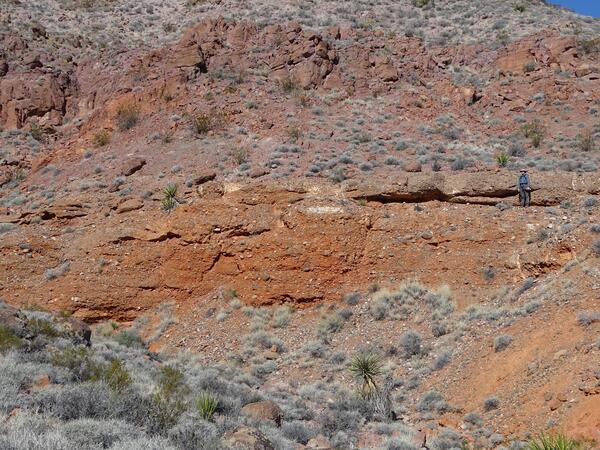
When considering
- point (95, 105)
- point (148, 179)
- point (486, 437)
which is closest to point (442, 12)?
point (95, 105)

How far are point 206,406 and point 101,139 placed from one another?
16.6 meters

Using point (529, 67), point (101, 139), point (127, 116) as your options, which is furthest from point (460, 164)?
point (101, 139)

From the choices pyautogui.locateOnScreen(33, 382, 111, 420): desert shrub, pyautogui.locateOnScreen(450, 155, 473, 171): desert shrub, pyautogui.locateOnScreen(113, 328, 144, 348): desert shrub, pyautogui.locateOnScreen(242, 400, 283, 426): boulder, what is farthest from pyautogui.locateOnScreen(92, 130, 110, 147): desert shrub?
pyautogui.locateOnScreen(33, 382, 111, 420): desert shrub

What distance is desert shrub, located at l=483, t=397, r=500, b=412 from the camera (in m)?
9.41

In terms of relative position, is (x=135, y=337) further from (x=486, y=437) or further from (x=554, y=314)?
(x=554, y=314)

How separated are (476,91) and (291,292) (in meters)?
14.7

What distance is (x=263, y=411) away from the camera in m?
8.62

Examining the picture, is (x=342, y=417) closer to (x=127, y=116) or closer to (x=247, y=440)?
(x=247, y=440)

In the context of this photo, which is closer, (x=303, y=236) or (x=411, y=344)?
(x=411, y=344)

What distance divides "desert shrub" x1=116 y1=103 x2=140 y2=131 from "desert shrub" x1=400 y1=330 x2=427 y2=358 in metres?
14.6

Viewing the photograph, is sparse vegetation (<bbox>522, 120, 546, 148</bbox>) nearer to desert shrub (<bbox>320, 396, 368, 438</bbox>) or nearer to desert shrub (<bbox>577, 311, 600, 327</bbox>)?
desert shrub (<bbox>577, 311, 600, 327</bbox>)

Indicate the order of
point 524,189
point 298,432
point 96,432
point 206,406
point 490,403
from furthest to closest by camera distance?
point 524,189, point 490,403, point 298,432, point 206,406, point 96,432

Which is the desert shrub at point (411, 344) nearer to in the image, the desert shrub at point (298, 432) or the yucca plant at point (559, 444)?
the desert shrub at point (298, 432)

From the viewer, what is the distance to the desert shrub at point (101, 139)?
867 inches
